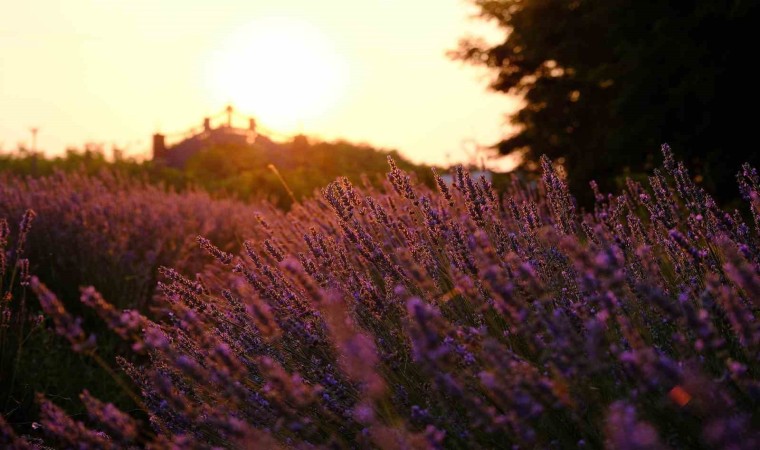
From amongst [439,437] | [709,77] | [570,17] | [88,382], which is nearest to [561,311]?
[439,437]

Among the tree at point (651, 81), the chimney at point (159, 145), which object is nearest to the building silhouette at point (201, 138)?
the chimney at point (159, 145)

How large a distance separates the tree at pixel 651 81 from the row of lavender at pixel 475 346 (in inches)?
199

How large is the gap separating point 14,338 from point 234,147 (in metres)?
16.5

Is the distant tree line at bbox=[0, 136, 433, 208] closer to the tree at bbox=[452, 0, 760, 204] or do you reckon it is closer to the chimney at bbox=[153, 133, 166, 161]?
the tree at bbox=[452, 0, 760, 204]

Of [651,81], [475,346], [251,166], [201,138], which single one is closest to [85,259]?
[475,346]

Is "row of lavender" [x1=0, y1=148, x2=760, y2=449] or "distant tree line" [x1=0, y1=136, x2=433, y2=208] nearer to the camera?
"row of lavender" [x1=0, y1=148, x2=760, y2=449]

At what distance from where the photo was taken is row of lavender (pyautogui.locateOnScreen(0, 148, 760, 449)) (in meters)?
1.42

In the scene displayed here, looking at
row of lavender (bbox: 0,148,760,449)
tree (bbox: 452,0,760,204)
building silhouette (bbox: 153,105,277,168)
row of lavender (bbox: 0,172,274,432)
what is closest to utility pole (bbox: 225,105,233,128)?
building silhouette (bbox: 153,105,277,168)

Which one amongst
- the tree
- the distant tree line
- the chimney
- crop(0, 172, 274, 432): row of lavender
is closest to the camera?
crop(0, 172, 274, 432): row of lavender

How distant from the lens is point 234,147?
65.4 ft

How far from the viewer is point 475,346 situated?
1.97m

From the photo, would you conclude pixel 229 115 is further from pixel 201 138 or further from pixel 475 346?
pixel 475 346

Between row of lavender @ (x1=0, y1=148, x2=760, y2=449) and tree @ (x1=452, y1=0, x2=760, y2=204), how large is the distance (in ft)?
16.6

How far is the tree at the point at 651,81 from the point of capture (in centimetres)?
749
